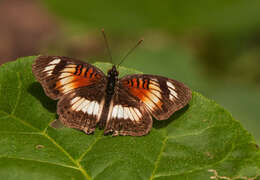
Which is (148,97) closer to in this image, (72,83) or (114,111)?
(114,111)

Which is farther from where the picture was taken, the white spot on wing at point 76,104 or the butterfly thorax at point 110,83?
the butterfly thorax at point 110,83

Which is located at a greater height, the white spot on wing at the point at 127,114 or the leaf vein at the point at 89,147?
the white spot on wing at the point at 127,114

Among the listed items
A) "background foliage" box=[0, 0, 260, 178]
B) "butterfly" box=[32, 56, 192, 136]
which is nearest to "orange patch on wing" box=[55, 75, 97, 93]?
"butterfly" box=[32, 56, 192, 136]

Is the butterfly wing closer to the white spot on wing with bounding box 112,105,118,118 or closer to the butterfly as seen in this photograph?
the butterfly

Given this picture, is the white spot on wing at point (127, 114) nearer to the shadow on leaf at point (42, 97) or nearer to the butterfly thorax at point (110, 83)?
the butterfly thorax at point (110, 83)

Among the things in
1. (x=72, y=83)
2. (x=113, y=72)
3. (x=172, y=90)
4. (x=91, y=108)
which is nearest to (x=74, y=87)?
(x=72, y=83)


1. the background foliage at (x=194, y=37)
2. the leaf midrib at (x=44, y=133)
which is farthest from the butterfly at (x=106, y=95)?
the background foliage at (x=194, y=37)
